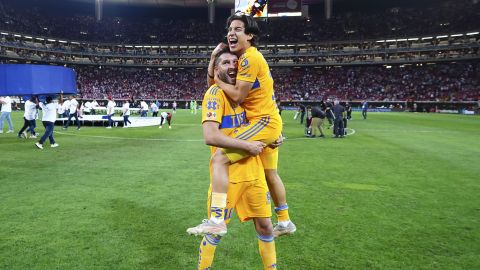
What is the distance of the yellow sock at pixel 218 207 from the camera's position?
2.98 meters

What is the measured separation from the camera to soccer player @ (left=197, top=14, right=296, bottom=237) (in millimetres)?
2991

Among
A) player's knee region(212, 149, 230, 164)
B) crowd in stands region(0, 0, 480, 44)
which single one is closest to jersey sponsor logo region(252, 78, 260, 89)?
player's knee region(212, 149, 230, 164)

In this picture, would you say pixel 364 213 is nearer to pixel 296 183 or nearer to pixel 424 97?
pixel 296 183

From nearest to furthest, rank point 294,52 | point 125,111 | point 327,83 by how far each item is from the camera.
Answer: point 125,111 → point 327,83 → point 294,52

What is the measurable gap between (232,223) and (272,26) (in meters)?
73.4

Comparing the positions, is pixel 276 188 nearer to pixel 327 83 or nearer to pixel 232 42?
pixel 232 42

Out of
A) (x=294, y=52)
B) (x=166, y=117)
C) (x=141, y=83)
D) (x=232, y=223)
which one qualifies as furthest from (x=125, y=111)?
(x=294, y=52)

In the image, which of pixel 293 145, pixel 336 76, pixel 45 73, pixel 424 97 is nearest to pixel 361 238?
pixel 293 145

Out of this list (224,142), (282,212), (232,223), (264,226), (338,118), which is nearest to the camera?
(224,142)

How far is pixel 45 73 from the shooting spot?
22859 millimetres

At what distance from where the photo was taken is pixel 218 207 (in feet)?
9.78

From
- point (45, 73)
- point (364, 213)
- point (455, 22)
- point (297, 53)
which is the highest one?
point (455, 22)

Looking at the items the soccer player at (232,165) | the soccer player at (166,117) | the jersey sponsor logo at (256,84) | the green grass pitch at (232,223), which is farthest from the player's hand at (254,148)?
the soccer player at (166,117)

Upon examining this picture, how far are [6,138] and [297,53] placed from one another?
5877cm
